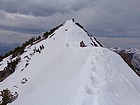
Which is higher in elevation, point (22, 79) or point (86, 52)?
point (86, 52)

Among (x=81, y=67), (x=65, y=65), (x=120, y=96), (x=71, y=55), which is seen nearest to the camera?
(x=120, y=96)

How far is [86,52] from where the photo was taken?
15.5 meters

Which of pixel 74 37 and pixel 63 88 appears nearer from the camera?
pixel 63 88

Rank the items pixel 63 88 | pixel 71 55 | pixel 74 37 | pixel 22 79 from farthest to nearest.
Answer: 1. pixel 74 37
2. pixel 22 79
3. pixel 71 55
4. pixel 63 88

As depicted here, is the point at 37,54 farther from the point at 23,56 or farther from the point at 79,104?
the point at 79,104

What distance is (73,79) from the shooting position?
1266 centimetres

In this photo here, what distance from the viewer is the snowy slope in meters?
11.0

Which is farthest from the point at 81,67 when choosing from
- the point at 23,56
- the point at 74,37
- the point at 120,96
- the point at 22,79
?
the point at 23,56

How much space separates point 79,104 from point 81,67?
11.6 ft

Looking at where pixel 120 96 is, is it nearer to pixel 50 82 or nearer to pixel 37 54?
pixel 50 82

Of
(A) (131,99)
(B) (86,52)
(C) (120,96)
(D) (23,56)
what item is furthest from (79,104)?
(D) (23,56)

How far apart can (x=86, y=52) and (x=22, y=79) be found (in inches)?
A: 217

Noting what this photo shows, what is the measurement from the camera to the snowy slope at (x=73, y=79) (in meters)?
11.0

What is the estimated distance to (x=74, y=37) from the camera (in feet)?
72.3
